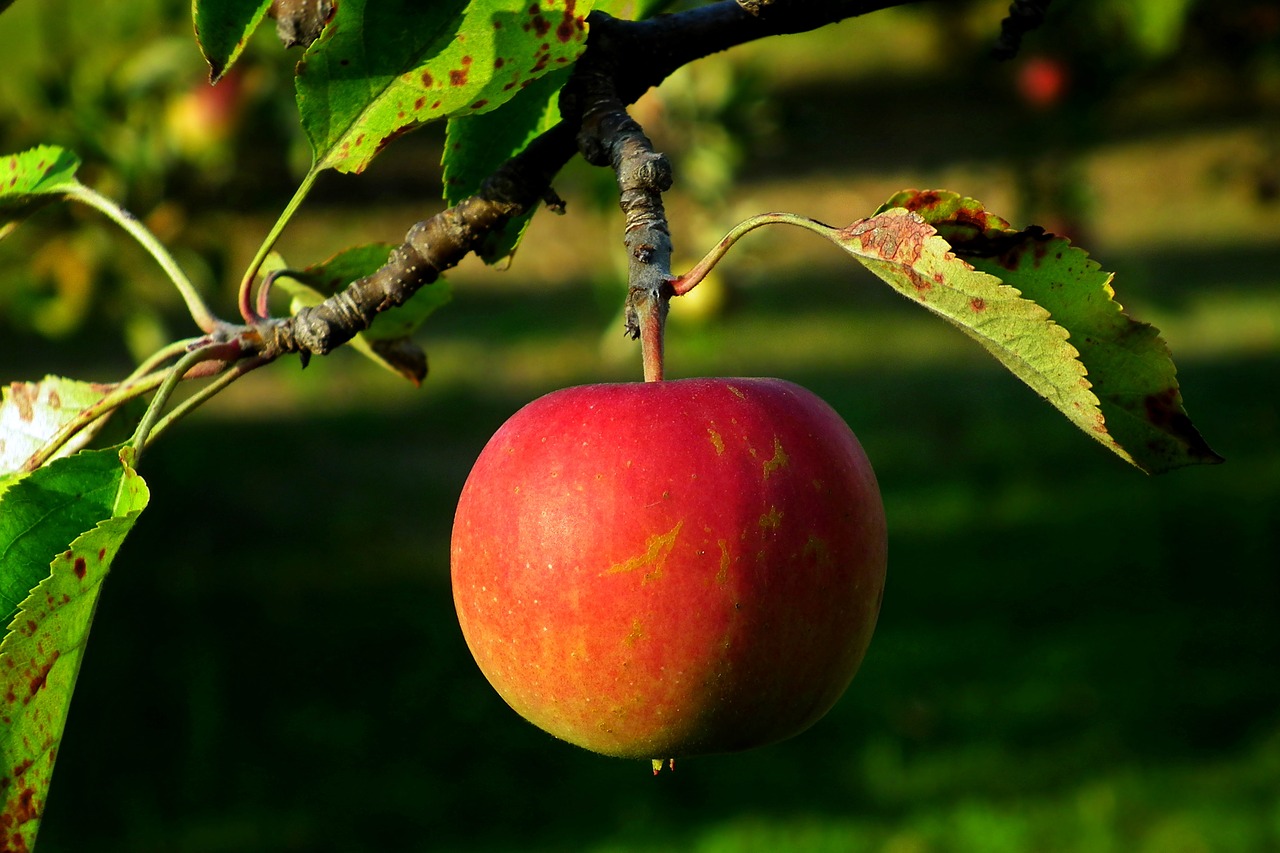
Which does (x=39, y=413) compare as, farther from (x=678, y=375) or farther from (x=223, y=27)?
(x=678, y=375)

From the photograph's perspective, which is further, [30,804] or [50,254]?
[50,254]

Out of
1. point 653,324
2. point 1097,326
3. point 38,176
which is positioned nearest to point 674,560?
point 653,324

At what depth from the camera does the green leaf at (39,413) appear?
0.79 meters

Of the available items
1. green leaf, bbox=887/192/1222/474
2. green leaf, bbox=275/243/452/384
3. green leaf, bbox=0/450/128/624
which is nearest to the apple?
green leaf, bbox=275/243/452/384

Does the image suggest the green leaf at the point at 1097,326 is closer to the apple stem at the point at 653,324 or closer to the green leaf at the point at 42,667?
the apple stem at the point at 653,324

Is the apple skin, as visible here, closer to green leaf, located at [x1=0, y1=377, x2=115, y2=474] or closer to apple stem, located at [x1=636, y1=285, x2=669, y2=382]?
apple stem, located at [x1=636, y1=285, x2=669, y2=382]

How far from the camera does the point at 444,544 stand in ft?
13.4

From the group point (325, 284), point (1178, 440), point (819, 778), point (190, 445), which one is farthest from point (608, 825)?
point (190, 445)

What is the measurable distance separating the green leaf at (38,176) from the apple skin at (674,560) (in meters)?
0.32

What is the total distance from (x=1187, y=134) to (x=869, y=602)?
7.47m

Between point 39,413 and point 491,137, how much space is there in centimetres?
33

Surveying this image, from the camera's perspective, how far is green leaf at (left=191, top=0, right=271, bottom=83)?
674mm

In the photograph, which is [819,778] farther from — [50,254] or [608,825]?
[50,254]


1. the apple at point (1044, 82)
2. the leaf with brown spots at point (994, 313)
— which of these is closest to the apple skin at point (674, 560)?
the leaf with brown spots at point (994, 313)
